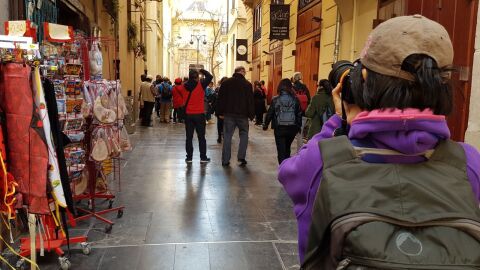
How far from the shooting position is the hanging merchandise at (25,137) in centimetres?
294

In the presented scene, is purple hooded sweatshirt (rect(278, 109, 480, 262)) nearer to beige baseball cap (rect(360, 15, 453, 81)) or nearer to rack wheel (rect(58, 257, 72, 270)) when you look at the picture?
beige baseball cap (rect(360, 15, 453, 81))

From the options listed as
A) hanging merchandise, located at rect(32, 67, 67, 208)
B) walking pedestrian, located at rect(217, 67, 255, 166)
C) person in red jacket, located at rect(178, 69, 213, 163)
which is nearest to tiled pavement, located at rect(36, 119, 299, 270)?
walking pedestrian, located at rect(217, 67, 255, 166)

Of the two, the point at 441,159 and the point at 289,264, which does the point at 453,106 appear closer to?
the point at 441,159

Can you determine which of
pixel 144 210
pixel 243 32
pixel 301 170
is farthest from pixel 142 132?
pixel 243 32

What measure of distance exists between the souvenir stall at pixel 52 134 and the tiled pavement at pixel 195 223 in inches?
9.2

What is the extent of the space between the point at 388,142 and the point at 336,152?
0.14 meters

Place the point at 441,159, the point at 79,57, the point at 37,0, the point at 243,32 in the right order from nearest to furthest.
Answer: the point at 441,159
the point at 79,57
the point at 37,0
the point at 243,32

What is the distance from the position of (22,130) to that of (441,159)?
106 inches

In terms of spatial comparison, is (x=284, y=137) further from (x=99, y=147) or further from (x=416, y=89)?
(x=416, y=89)

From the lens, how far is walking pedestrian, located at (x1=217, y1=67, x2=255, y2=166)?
790cm

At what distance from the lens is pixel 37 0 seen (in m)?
5.11

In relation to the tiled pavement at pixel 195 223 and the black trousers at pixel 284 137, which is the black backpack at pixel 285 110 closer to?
the black trousers at pixel 284 137

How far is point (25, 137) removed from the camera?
299 cm

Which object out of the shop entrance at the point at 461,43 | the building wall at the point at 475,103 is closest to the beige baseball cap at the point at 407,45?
the shop entrance at the point at 461,43
